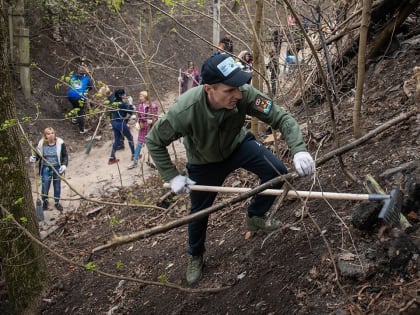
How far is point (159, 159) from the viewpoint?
11.4 feet

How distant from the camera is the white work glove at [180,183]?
3.45 metres

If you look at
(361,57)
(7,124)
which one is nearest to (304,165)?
(361,57)

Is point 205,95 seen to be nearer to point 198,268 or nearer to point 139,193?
point 198,268

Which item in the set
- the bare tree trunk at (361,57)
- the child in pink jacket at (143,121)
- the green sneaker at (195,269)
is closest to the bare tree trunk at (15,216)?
the green sneaker at (195,269)

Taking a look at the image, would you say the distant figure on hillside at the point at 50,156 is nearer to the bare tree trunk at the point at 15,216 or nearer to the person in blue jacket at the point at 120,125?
the person in blue jacket at the point at 120,125

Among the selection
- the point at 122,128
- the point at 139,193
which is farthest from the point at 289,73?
the point at 122,128

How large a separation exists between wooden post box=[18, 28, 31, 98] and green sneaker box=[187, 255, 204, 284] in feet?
30.5

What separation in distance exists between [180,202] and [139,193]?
1.91 meters

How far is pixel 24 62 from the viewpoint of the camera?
11758 millimetres

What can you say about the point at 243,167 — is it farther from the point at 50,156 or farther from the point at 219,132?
the point at 50,156

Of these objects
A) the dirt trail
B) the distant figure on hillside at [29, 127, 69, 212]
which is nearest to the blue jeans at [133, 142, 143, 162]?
the dirt trail

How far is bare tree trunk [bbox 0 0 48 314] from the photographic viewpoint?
15.8 ft

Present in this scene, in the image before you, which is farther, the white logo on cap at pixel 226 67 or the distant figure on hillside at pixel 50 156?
the distant figure on hillside at pixel 50 156

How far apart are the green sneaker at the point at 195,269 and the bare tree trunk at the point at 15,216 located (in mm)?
1788
